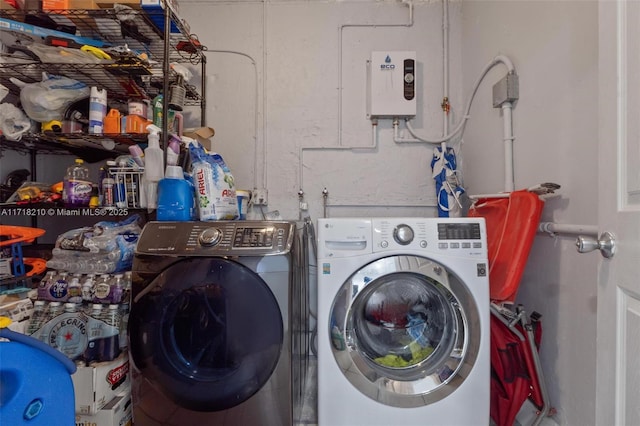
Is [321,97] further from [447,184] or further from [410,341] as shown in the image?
[410,341]

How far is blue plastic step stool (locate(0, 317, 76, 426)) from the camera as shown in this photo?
23.2 inches

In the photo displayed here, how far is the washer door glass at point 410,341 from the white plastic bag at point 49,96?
1.50m

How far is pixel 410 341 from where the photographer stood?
1172 millimetres

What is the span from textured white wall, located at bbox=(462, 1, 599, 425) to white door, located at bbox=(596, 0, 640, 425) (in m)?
0.35

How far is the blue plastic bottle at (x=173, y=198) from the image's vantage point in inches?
48.8

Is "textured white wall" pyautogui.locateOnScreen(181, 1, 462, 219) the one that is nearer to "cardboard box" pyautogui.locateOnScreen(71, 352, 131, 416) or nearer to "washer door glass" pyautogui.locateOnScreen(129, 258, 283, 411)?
"washer door glass" pyautogui.locateOnScreen(129, 258, 283, 411)

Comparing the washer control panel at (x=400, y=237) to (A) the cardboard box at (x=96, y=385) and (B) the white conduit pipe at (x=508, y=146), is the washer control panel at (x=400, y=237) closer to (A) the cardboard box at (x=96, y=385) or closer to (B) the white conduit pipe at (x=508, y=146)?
(B) the white conduit pipe at (x=508, y=146)

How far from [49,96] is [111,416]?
1.36 meters

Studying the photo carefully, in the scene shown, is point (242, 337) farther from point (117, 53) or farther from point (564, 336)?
point (117, 53)

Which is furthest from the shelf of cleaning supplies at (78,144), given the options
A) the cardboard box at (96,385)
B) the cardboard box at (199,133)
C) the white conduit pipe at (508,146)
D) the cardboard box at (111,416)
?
the white conduit pipe at (508,146)

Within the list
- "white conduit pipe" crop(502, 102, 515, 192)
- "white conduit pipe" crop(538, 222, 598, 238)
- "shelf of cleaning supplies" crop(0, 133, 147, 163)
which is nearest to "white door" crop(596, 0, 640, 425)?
"white conduit pipe" crop(538, 222, 598, 238)

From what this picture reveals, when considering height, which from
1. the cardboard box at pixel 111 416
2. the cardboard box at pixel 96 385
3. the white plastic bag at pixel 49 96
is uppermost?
the white plastic bag at pixel 49 96

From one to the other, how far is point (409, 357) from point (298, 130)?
4.75ft

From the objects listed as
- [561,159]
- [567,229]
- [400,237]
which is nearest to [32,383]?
[400,237]
